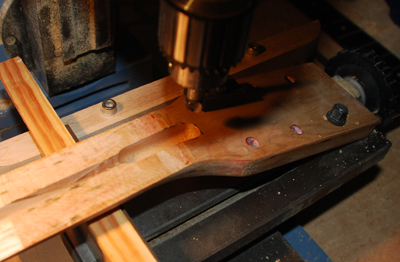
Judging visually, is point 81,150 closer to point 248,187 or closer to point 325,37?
point 248,187

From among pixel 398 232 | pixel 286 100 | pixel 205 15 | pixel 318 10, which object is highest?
pixel 205 15

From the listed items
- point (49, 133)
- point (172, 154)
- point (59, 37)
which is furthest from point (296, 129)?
point (59, 37)

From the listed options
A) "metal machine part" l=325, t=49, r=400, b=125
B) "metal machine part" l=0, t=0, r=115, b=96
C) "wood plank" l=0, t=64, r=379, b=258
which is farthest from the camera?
"metal machine part" l=325, t=49, r=400, b=125

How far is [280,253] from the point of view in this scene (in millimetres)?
1207

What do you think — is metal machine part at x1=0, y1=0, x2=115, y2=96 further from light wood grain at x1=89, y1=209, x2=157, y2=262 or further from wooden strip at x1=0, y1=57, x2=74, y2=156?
light wood grain at x1=89, y1=209, x2=157, y2=262

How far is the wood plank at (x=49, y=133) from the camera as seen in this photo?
0.79 meters

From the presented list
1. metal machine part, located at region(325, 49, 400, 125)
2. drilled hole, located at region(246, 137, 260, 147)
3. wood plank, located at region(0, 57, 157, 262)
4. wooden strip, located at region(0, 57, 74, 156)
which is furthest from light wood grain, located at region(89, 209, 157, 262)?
metal machine part, located at region(325, 49, 400, 125)

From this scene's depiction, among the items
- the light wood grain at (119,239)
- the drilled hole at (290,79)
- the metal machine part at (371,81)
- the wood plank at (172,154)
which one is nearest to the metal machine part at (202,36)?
the wood plank at (172,154)

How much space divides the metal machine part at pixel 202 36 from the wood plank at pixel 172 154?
233 millimetres

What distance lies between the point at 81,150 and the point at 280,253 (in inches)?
29.8

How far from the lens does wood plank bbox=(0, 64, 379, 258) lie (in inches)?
29.2

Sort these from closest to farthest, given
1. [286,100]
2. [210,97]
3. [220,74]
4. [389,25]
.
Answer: [220,74] → [210,97] → [286,100] → [389,25]

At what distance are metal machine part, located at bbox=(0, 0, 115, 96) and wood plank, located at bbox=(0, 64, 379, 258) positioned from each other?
0.42 m

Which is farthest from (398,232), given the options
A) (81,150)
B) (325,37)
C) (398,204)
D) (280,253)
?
(81,150)
